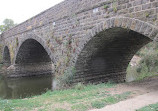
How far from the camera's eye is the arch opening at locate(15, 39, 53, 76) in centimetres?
1524

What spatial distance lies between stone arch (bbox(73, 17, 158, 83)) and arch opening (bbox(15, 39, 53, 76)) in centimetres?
768

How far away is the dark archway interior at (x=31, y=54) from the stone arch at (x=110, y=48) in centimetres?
745

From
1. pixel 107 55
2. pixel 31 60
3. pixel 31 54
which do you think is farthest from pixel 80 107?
pixel 31 60

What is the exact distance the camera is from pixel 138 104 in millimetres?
3920

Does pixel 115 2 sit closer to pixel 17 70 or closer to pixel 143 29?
pixel 143 29

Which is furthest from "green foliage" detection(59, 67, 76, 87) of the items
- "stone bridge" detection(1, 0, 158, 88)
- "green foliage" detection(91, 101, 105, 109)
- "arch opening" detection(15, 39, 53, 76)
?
"arch opening" detection(15, 39, 53, 76)

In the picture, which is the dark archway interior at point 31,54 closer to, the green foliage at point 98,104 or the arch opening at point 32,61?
the arch opening at point 32,61

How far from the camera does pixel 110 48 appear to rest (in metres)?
8.48

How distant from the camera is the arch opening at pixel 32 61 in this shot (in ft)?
50.0

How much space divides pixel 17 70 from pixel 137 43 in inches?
445

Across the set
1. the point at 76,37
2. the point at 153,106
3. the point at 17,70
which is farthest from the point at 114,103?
the point at 17,70

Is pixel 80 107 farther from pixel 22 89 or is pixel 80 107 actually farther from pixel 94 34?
pixel 22 89

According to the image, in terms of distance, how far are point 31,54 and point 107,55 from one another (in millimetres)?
9222

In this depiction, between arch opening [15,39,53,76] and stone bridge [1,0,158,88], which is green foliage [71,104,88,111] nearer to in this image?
stone bridge [1,0,158,88]
